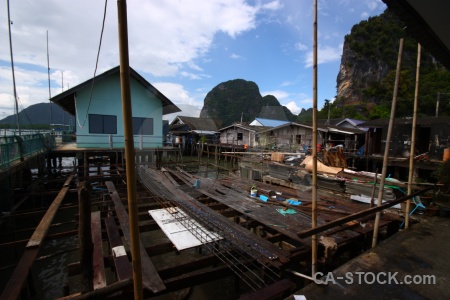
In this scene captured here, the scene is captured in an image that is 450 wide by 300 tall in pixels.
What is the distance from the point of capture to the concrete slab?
3463 millimetres

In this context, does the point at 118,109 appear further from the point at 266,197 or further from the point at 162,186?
the point at 266,197

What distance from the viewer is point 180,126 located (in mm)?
45438

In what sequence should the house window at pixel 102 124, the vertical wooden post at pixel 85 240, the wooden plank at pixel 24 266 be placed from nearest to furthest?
the wooden plank at pixel 24 266
the vertical wooden post at pixel 85 240
the house window at pixel 102 124

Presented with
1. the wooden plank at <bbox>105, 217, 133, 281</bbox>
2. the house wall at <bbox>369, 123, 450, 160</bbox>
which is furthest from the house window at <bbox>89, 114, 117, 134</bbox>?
the house wall at <bbox>369, 123, 450, 160</bbox>

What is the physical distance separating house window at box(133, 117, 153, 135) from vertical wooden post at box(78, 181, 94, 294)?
14.7 m

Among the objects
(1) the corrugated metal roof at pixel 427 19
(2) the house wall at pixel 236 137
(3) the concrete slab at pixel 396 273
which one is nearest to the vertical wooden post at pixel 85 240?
(3) the concrete slab at pixel 396 273

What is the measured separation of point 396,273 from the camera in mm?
3967

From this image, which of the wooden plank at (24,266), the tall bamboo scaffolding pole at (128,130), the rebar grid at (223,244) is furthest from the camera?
the rebar grid at (223,244)

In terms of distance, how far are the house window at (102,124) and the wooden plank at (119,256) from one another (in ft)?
43.4

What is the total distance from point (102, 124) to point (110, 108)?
131 cm

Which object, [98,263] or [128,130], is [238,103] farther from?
[128,130]

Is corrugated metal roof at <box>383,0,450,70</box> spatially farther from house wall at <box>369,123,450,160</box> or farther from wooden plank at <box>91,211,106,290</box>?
house wall at <box>369,123,450,160</box>

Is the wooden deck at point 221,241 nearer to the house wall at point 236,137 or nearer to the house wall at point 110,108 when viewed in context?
the house wall at point 110,108

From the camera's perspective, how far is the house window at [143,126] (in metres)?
17.3
